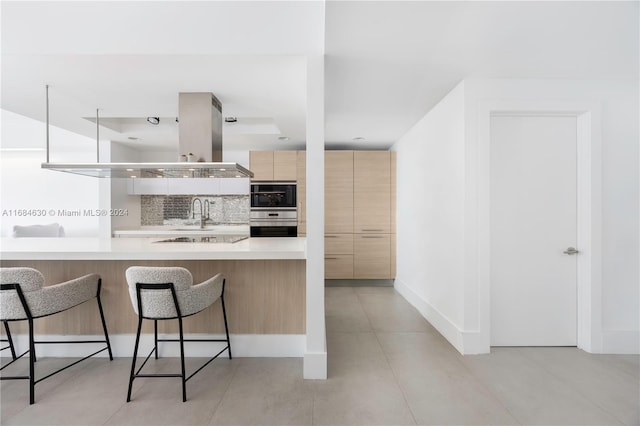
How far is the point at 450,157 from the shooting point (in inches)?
121

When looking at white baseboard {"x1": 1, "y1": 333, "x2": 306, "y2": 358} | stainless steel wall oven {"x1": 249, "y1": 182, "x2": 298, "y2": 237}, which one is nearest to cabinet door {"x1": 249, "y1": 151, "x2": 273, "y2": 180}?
stainless steel wall oven {"x1": 249, "y1": 182, "x2": 298, "y2": 237}

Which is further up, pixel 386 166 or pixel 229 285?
pixel 386 166

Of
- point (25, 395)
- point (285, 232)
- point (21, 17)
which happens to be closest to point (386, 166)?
point (285, 232)

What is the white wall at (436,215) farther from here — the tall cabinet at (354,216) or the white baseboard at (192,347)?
the white baseboard at (192,347)

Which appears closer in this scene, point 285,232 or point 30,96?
point 30,96

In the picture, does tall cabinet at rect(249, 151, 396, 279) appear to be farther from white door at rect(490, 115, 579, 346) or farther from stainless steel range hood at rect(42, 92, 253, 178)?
white door at rect(490, 115, 579, 346)

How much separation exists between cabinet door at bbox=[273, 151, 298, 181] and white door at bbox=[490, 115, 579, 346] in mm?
3101

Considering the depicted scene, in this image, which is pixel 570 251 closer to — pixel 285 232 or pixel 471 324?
pixel 471 324

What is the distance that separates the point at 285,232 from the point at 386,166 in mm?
2035

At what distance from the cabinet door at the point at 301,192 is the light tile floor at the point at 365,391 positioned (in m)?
2.48

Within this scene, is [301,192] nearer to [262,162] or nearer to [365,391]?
[262,162]

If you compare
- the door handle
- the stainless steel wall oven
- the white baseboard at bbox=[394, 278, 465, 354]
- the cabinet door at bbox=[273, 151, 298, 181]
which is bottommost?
the white baseboard at bbox=[394, 278, 465, 354]

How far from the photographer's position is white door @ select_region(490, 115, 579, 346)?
2.84 meters

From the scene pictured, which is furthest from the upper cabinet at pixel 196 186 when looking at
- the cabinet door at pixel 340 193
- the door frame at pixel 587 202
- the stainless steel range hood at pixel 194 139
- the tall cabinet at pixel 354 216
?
the door frame at pixel 587 202
